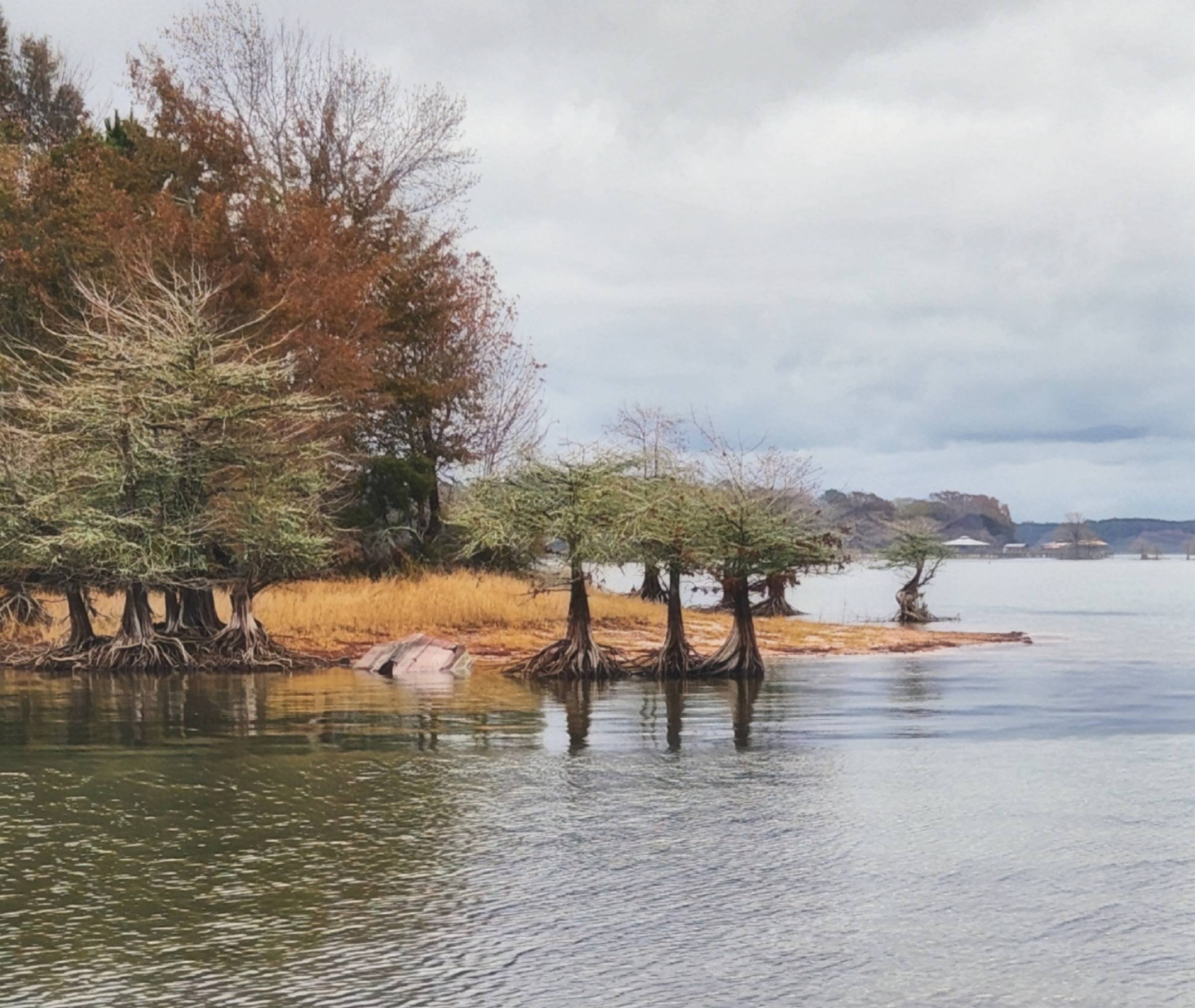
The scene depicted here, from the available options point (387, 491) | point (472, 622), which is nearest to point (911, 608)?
point (387, 491)

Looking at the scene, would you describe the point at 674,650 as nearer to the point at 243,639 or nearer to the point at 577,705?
the point at 577,705

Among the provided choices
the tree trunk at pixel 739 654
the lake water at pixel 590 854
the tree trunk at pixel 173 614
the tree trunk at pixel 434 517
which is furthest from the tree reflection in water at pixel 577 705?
the tree trunk at pixel 434 517

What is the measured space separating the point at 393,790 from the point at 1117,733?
432 inches

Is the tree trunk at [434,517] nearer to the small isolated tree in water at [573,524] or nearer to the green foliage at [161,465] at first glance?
the green foliage at [161,465]

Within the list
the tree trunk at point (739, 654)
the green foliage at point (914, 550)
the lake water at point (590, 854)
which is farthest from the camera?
the green foliage at point (914, 550)

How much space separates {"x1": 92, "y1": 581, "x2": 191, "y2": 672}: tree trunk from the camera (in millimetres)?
28953

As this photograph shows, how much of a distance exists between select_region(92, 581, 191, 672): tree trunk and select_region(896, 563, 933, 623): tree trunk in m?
34.3

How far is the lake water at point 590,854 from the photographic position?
8.60 meters

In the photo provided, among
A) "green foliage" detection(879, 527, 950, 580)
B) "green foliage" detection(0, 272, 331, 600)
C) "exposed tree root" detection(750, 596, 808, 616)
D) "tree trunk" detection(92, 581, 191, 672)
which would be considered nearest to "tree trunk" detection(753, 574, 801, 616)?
"exposed tree root" detection(750, 596, 808, 616)

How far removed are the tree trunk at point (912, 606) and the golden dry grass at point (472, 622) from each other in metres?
11.4

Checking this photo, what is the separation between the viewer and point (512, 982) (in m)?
8.45

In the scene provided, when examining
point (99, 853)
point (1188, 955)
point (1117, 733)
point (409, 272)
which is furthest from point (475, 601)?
point (1188, 955)

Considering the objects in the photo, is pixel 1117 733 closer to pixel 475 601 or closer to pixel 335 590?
pixel 475 601

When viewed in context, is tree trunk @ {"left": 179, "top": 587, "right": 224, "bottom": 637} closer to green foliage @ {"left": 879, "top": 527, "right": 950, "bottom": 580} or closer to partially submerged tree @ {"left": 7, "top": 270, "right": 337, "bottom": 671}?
partially submerged tree @ {"left": 7, "top": 270, "right": 337, "bottom": 671}
